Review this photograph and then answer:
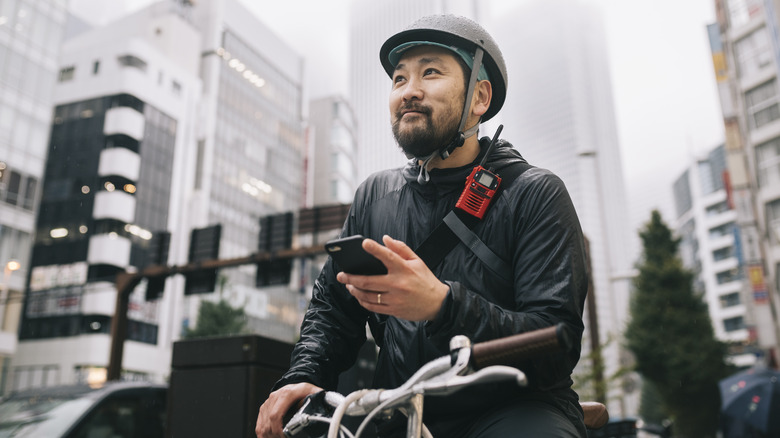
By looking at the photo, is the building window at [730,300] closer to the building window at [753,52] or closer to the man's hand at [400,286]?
the building window at [753,52]

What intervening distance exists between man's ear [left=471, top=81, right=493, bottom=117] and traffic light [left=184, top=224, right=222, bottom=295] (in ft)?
59.3

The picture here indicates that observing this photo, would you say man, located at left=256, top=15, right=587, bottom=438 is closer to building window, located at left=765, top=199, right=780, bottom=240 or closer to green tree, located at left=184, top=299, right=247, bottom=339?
green tree, located at left=184, top=299, right=247, bottom=339

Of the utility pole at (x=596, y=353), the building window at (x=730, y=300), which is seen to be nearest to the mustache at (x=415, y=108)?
the utility pole at (x=596, y=353)

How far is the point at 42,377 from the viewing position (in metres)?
40.5

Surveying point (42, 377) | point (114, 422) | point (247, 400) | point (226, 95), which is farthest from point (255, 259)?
point (226, 95)

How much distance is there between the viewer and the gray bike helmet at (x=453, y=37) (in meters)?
2.12

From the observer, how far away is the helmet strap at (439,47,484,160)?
2109 millimetres

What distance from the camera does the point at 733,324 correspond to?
292ft

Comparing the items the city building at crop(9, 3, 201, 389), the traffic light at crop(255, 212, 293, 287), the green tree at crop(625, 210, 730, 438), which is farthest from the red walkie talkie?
the city building at crop(9, 3, 201, 389)

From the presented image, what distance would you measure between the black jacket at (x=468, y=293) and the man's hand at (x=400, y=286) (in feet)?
0.18

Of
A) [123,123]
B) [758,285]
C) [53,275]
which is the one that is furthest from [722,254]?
[53,275]

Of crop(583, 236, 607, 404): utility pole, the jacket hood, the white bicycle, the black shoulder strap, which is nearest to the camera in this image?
the white bicycle

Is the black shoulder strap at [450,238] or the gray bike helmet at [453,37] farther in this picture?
the gray bike helmet at [453,37]

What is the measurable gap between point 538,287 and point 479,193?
38cm
